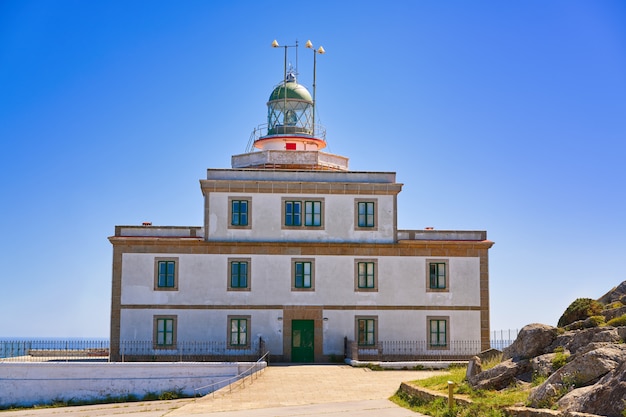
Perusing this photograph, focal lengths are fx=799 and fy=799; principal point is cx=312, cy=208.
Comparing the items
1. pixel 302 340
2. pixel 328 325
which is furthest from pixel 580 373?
pixel 302 340

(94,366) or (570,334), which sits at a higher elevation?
(570,334)

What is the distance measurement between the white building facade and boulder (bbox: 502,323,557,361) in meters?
15.5

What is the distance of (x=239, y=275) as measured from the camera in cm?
3522

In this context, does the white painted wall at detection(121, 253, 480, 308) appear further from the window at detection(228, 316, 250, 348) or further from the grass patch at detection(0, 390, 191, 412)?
the grass patch at detection(0, 390, 191, 412)

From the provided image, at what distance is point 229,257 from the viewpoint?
1388 inches

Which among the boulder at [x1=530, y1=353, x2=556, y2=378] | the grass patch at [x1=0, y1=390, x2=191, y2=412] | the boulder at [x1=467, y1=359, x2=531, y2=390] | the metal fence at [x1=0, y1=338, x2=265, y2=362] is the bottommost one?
the grass patch at [x1=0, y1=390, x2=191, y2=412]

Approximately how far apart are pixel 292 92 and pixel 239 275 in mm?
10524

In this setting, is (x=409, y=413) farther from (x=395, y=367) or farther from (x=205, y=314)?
(x=205, y=314)

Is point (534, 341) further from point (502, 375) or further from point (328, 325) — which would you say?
point (328, 325)

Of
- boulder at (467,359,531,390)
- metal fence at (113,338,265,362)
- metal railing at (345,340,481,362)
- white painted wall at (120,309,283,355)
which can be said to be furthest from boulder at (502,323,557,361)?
white painted wall at (120,309,283,355)

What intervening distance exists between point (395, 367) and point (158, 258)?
1149cm

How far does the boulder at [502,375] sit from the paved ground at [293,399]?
1.80m

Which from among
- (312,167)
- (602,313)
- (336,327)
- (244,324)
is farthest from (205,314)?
(602,313)

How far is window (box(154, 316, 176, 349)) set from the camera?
3438 centimetres
